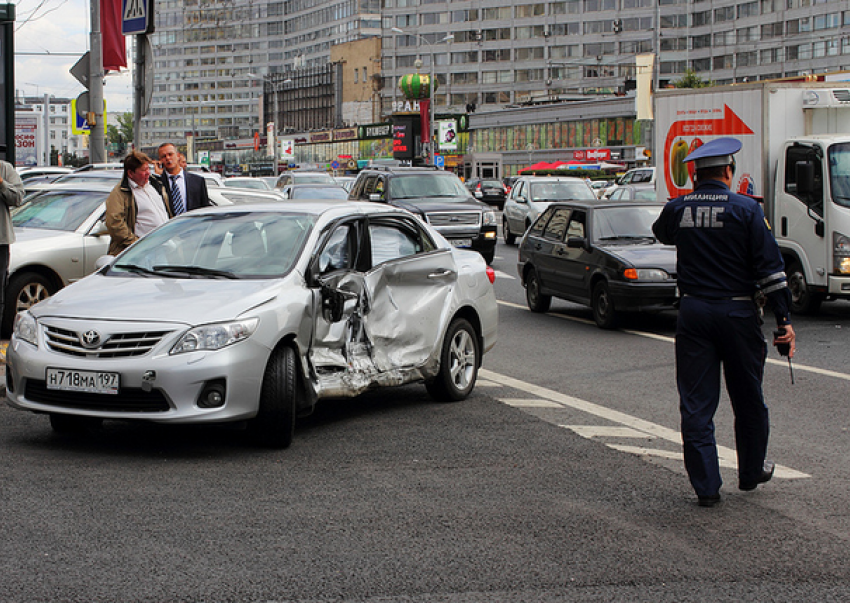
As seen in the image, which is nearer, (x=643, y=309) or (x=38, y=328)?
(x=38, y=328)

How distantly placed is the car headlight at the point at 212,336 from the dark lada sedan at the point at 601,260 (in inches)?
298

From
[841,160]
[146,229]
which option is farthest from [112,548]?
[841,160]

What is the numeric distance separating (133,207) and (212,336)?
13.4ft

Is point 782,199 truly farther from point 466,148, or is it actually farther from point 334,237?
point 466,148

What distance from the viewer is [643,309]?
13500 mm

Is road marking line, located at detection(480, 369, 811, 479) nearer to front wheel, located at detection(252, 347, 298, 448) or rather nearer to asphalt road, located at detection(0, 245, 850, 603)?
asphalt road, located at detection(0, 245, 850, 603)

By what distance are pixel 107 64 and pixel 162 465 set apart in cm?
1289

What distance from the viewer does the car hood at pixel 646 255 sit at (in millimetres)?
13594

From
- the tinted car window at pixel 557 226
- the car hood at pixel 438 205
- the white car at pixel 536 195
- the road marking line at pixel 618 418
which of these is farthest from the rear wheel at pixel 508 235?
the road marking line at pixel 618 418

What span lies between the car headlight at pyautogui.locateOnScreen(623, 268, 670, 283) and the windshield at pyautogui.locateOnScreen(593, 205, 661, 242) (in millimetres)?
987

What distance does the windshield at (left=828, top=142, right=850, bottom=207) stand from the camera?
1409 centimetres

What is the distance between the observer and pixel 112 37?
18.0 metres

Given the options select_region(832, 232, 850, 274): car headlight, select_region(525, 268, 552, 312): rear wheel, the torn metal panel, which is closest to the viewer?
the torn metal panel

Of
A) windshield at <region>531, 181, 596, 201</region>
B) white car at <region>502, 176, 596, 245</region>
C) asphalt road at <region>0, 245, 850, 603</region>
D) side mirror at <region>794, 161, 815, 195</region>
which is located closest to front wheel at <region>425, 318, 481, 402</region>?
asphalt road at <region>0, 245, 850, 603</region>
